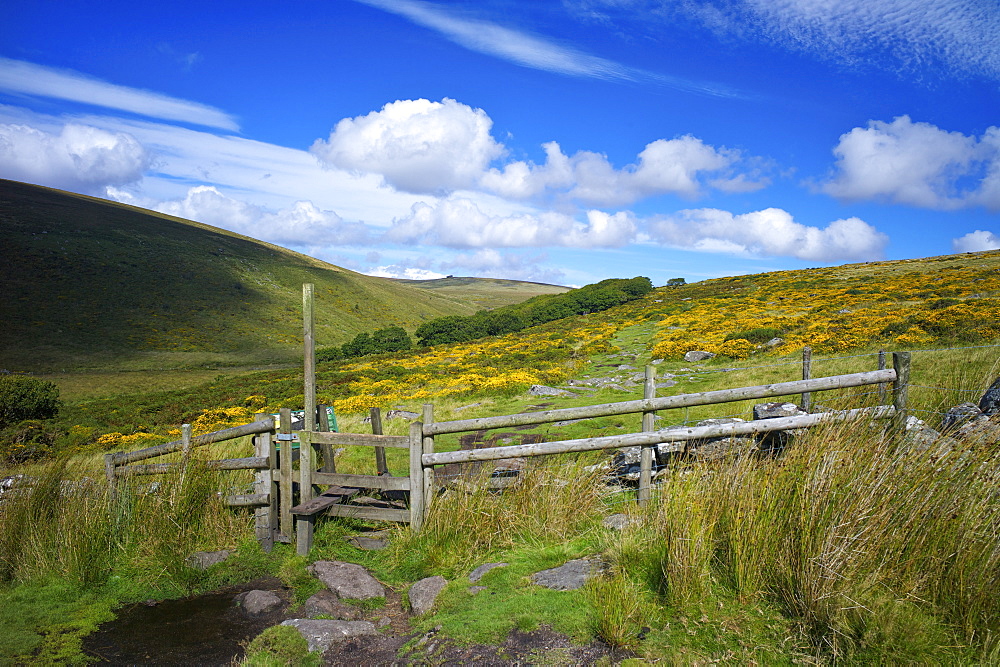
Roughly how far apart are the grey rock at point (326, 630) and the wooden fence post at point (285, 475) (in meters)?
2.26

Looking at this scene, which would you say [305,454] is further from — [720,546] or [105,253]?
[105,253]

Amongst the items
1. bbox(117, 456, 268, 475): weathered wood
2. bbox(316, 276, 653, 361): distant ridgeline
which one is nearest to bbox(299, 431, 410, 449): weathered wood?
bbox(117, 456, 268, 475): weathered wood

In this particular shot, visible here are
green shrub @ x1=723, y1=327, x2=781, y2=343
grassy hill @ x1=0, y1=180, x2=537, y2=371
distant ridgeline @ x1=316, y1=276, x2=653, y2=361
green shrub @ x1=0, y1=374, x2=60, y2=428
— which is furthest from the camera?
grassy hill @ x1=0, y1=180, x2=537, y2=371

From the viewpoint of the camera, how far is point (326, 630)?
5113 millimetres

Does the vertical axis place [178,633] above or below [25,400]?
above

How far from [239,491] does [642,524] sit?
559cm

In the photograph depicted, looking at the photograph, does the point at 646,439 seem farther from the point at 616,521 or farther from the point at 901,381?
the point at 901,381

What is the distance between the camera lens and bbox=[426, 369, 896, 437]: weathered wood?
586 cm

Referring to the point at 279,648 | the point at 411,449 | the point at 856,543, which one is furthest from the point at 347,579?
the point at 856,543

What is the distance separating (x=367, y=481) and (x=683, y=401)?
4071 mm

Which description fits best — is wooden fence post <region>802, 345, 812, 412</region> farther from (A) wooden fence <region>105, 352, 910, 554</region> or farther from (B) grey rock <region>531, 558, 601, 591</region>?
(B) grey rock <region>531, 558, 601, 591</region>

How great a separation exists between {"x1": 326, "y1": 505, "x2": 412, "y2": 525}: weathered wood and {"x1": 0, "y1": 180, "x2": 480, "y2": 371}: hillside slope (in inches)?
2172

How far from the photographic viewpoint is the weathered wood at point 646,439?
19.0 feet

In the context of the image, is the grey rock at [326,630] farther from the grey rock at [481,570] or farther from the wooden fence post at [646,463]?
the wooden fence post at [646,463]
